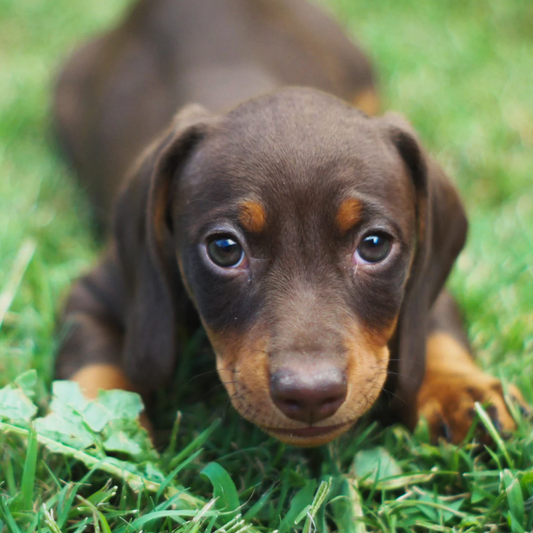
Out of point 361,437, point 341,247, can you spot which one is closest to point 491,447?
point 361,437

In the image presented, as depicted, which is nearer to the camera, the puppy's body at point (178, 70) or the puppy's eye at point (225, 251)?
the puppy's eye at point (225, 251)

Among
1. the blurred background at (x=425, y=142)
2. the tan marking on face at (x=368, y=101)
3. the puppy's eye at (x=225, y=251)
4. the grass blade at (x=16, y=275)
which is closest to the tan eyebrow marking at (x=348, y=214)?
the puppy's eye at (x=225, y=251)

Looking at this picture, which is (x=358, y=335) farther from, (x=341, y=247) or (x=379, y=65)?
(x=379, y=65)

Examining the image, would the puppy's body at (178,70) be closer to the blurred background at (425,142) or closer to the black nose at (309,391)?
the blurred background at (425,142)

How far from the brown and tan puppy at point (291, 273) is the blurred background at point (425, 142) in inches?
11.4

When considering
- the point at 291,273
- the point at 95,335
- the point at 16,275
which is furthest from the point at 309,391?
the point at 16,275

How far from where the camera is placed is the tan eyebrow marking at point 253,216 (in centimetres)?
246

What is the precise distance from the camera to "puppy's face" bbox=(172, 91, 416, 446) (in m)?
2.29

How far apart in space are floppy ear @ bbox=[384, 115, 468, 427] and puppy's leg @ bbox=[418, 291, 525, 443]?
0.32 feet

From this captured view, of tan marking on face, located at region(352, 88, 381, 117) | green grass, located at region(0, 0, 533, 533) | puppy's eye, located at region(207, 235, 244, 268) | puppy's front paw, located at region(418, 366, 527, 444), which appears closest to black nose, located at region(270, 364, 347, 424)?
green grass, located at region(0, 0, 533, 533)

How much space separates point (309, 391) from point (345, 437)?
2.51 feet

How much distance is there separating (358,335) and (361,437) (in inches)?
20.6

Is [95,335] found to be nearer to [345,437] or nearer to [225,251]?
[225,251]

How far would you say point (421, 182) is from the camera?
113 inches
